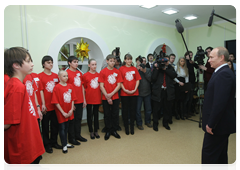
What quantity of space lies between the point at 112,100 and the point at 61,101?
2.82ft

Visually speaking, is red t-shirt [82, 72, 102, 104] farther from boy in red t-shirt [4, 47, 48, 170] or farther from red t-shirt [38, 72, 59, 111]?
boy in red t-shirt [4, 47, 48, 170]

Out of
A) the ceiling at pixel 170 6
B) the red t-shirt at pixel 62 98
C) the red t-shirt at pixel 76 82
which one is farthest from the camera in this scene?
the ceiling at pixel 170 6

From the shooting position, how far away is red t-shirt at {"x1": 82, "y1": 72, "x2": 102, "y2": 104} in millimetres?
2818

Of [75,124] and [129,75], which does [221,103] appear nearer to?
[129,75]

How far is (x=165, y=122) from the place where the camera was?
3.29 metres

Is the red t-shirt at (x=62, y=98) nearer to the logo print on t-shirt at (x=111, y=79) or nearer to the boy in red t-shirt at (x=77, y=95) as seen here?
the boy in red t-shirt at (x=77, y=95)

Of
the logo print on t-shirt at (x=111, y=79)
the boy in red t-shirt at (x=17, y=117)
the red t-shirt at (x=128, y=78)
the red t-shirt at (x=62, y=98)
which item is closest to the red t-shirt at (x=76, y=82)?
the red t-shirt at (x=62, y=98)

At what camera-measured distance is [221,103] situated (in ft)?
4.51

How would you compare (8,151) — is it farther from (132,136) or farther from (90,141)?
(132,136)

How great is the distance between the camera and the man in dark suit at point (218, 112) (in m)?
1.38

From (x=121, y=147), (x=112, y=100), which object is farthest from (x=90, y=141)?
(x=112, y=100)

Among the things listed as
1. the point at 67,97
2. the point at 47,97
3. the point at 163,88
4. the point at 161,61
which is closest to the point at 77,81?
the point at 67,97

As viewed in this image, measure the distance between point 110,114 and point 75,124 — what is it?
61cm

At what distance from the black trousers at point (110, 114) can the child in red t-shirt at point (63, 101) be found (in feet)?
2.06
